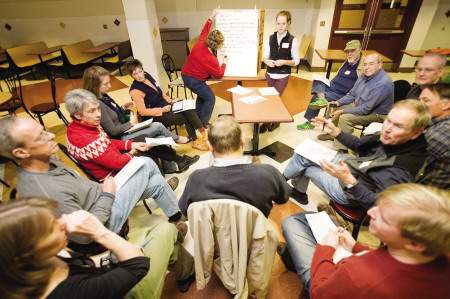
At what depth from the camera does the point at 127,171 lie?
170 centimetres

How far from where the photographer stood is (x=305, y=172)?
195cm

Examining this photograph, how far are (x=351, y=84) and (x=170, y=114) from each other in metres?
2.46

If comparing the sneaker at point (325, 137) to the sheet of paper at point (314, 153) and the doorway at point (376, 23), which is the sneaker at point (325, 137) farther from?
the doorway at point (376, 23)

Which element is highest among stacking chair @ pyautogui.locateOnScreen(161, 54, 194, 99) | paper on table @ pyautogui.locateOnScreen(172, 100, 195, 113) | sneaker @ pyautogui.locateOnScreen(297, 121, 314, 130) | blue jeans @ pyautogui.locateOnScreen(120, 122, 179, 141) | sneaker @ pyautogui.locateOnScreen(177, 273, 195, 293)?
stacking chair @ pyautogui.locateOnScreen(161, 54, 194, 99)

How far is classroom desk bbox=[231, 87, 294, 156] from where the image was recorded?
7.73ft

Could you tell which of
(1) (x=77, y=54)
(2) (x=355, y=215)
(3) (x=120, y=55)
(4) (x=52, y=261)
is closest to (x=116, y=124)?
(4) (x=52, y=261)

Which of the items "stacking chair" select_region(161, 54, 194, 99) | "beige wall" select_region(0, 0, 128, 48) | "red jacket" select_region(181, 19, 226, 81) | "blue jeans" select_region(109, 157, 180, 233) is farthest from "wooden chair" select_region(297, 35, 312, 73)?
"blue jeans" select_region(109, 157, 180, 233)

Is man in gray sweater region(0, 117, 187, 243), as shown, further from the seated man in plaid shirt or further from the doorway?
the doorway

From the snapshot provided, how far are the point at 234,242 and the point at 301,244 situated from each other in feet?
1.40

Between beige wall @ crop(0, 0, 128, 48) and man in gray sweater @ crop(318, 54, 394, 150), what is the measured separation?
6.43 m

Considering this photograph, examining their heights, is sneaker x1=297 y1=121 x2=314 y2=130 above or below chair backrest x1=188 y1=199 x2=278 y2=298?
below

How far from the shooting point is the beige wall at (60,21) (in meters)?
6.47

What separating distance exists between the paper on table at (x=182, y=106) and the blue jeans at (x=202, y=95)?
304 mm

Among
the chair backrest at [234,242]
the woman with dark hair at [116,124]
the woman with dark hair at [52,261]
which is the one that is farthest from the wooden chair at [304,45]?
the woman with dark hair at [52,261]
